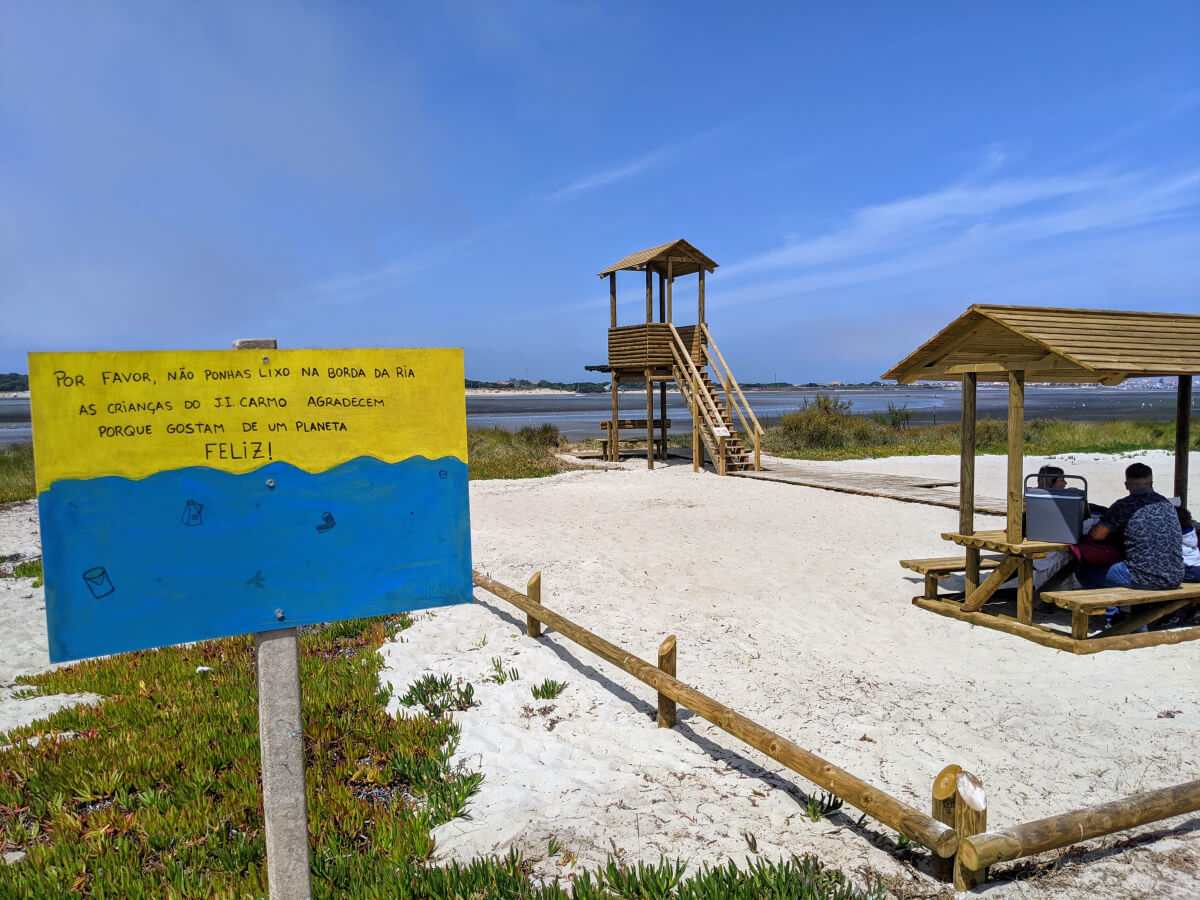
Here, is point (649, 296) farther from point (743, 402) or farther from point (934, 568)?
point (934, 568)

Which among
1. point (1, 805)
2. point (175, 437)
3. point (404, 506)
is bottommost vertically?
point (1, 805)

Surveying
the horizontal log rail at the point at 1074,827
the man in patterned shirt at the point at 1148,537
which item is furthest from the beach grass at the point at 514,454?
the horizontal log rail at the point at 1074,827

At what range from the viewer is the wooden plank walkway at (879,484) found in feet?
44.3

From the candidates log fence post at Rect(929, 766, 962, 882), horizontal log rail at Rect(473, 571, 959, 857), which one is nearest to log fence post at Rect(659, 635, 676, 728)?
horizontal log rail at Rect(473, 571, 959, 857)

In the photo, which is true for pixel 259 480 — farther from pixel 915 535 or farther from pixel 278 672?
pixel 915 535

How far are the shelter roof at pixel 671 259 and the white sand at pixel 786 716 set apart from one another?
1207 cm

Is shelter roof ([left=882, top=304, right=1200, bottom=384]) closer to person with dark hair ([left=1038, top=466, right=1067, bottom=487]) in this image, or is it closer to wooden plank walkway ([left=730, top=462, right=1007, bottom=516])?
person with dark hair ([left=1038, top=466, right=1067, bottom=487])

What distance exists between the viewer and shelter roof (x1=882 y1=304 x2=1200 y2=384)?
653cm

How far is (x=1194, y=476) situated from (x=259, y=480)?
19189 millimetres

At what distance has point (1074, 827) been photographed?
3232 mm

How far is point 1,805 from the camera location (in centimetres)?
424

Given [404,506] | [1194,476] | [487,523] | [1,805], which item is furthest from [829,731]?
[1194,476]

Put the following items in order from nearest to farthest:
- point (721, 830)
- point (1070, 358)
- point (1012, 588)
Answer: point (721, 830)
point (1070, 358)
point (1012, 588)

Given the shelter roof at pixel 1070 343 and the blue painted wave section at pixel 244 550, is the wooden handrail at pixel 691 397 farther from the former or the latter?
the blue painted wave section at pixel 244 550
